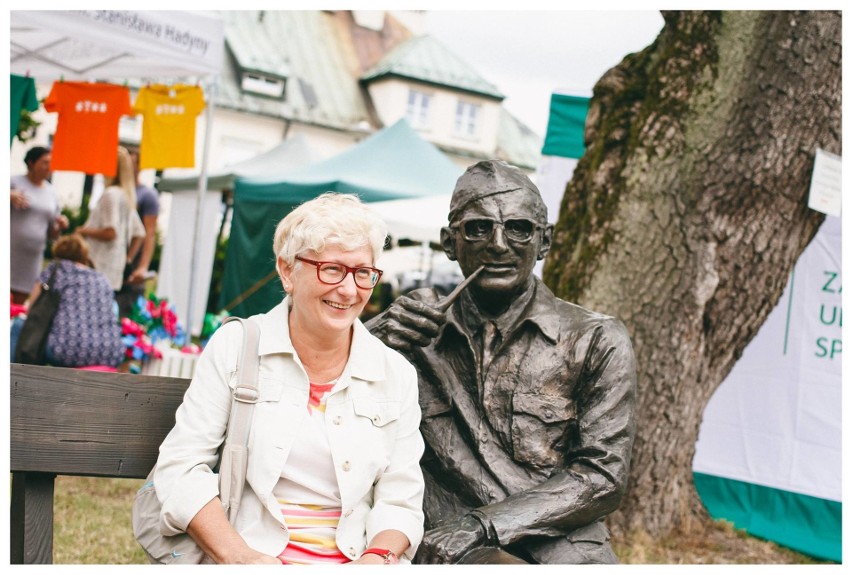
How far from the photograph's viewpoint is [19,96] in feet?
23.5

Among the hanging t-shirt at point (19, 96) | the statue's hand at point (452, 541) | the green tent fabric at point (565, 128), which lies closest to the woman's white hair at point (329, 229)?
the statue's hand at point (452, 541)

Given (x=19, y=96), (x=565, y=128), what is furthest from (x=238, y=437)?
(x=19, y=96)

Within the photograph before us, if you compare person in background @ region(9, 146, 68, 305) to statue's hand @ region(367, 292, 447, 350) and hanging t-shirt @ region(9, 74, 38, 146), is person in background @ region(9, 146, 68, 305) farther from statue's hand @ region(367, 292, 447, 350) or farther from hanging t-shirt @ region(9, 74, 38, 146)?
statue's hand @ region(367, 292, 447, 350)

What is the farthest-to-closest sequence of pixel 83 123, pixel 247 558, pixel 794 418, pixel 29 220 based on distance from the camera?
pixel 83 123
pixel 29 220
pixel 794 418
pixel 247 558

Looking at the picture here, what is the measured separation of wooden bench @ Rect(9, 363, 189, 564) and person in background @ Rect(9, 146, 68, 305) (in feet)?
17.8

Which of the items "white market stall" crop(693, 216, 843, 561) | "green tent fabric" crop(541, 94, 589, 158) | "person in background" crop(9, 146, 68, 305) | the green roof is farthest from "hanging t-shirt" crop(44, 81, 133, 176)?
the green roof

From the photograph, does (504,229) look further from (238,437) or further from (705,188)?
(705,188)

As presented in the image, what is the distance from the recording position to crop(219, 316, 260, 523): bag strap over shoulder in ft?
7.59

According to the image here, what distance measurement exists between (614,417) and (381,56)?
37120mm

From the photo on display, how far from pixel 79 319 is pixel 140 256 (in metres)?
2.44

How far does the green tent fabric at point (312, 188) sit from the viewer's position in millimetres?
11570

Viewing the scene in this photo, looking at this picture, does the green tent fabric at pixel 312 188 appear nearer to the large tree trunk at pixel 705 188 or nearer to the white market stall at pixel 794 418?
the white market stall at pixel 794 418
